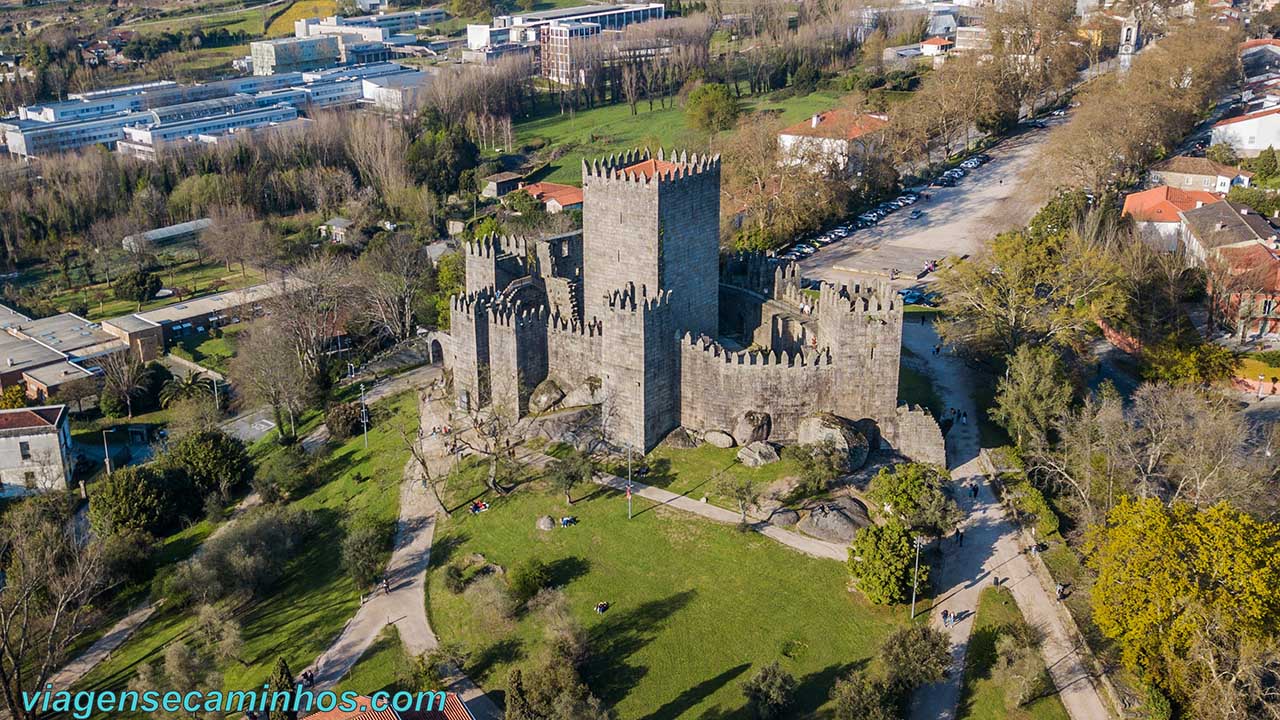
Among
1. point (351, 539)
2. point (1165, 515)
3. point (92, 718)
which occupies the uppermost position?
point (1165, 515)

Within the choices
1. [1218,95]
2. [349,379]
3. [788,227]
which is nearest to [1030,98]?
[1218,95]

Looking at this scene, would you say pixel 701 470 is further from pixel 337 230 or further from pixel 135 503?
pixel 337 230

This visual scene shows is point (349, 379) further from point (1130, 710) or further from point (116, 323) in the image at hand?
point (1130, 710)

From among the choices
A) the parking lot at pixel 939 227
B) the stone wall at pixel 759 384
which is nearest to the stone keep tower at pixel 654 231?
the stone wall at pixel 759 384

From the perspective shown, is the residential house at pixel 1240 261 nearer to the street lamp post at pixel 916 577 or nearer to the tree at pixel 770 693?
the street lamp post at pixel 916 577

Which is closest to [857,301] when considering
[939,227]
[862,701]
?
[862,701]

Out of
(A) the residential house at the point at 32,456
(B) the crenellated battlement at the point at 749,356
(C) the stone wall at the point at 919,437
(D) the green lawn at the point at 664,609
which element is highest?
(B) the crenellated battlement at the point at 749,356
